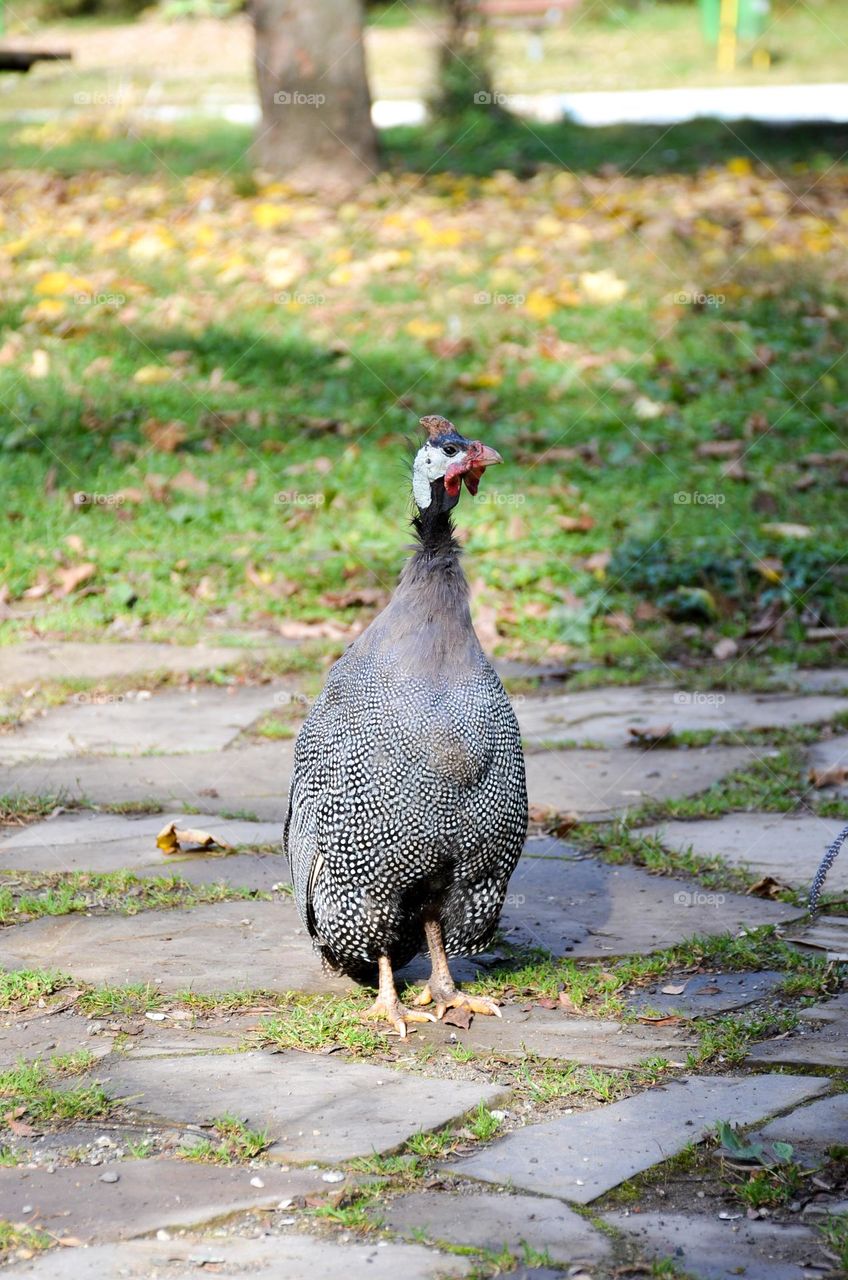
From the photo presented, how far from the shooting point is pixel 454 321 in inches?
416

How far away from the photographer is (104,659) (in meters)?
6.88

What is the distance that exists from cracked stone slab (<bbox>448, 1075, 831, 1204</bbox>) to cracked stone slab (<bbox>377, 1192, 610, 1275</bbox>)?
7 centimetres

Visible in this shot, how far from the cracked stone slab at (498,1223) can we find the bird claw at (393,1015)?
0.90 metres

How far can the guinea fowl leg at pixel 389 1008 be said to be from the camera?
412 centimetres

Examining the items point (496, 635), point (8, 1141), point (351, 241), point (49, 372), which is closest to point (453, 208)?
point (351, 241)

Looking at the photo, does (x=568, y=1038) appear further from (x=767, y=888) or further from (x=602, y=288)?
(x=602, y=288)

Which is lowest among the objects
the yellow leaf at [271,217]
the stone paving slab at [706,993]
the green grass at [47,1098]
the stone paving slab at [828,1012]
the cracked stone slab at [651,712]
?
the cracked stone slab at [651,712]

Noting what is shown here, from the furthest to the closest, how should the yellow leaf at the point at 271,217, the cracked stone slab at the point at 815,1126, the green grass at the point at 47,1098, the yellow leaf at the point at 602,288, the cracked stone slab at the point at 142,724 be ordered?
Result: the yellow leaf at the point at 271,217 < the yellow leaf at the point at 602,288 < the cracked stone slab at the point at 142,724 < the green grass at the point at 47,1098 < the cracked stone slab at the point at 815,1126

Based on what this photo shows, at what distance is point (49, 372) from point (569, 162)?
603cm

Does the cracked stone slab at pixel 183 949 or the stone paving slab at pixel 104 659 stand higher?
the cracked stone slab at pixel 183 949

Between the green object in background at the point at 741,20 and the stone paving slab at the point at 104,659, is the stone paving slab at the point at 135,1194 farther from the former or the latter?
the green object in background at the point at 741,20

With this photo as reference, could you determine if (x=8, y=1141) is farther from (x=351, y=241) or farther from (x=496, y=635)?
(x=351, y=241)

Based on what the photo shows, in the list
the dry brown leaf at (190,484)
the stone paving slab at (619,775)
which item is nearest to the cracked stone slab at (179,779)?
the stone paving slab at (619,775)

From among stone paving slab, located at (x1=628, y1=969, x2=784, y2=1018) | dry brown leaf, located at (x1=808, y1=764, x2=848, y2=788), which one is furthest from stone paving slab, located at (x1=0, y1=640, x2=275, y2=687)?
stone paving slab, located at (x1=628, y1=969, x2=784, y2=1018)
